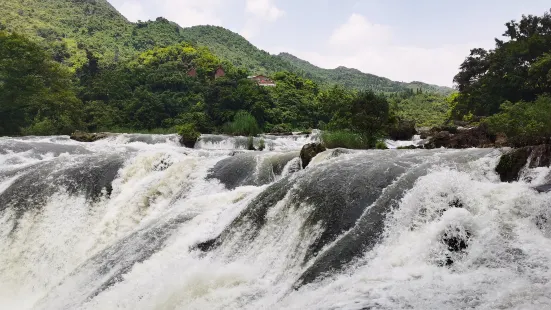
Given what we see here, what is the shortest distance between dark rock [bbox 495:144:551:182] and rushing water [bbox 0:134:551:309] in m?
0.22

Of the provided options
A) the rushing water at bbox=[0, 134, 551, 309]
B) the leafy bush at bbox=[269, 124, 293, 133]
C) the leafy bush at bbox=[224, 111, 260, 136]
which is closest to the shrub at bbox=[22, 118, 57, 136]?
the leafy bush at bbox=[224, 111, 260, 136]

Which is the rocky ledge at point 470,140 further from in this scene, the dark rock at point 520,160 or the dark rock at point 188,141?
the dark rock at point 188,141

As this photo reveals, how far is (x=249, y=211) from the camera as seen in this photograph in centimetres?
864

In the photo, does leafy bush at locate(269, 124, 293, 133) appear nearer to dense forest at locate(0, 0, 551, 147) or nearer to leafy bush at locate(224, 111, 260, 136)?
dense forest at locate(0, 0, 551, 147)

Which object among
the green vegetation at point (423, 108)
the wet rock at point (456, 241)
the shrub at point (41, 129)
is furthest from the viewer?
the green vegetation at point (423, 108)

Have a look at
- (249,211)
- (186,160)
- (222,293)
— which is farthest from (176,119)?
(222,293)

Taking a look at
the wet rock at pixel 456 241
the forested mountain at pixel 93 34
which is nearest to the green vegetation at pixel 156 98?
the forested mountain at pixel 93 34

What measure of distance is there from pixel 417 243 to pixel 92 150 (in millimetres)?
14842

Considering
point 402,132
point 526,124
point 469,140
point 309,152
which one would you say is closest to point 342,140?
point 309,152

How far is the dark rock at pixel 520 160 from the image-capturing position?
796 cm

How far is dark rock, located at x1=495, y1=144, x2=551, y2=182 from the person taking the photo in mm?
7955

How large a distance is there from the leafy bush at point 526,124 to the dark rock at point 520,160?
1.90 meters

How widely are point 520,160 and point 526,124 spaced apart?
510 centimetres

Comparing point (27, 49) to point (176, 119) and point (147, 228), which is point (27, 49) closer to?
point (176, 119)
